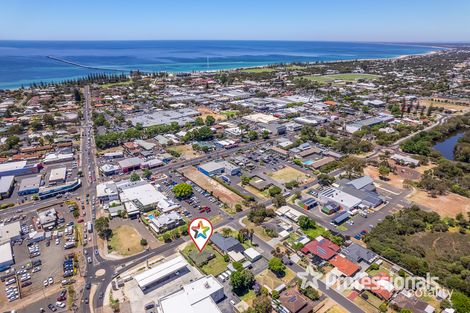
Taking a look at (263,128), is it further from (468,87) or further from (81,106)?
(468,87)

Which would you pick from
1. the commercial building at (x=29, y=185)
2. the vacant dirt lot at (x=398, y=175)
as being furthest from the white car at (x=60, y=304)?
the vacant dirt lot at (x=398, y=175)

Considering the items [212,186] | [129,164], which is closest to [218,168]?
[212,186]

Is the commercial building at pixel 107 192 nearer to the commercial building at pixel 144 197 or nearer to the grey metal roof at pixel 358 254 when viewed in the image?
the commercial building at pixel 144 197

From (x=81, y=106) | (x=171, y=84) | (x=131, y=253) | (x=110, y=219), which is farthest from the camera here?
(x=171, y=84)

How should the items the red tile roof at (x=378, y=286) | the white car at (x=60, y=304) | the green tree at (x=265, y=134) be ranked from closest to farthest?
the white car at (x=60, y=304), the red tile roof at (x=378, y=286), the green tree at (x=265, y=134)

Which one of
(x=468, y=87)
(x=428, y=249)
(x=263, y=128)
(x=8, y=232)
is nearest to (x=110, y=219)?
(x=8, y=232)
